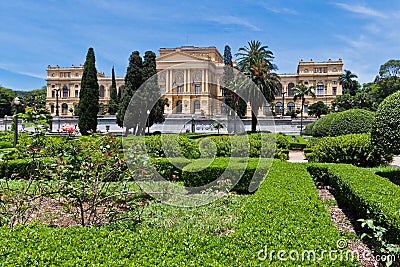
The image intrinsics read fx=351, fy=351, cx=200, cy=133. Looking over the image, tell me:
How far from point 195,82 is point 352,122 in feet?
132

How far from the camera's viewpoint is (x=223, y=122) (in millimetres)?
37438

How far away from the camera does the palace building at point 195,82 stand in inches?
2082

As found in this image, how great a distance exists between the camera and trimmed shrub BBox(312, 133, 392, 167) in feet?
33.9

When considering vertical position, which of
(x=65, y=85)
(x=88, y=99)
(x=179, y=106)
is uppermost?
(x=65, y=85)

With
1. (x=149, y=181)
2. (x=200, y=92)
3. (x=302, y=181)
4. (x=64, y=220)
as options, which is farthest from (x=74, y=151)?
(x=200, y=92)

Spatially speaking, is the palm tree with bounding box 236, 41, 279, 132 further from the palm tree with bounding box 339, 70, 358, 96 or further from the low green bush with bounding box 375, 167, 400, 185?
the palm tree with bounding box 339, 70, 358, 96

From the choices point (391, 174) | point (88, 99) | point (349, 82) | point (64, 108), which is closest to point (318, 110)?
point (349, 82)

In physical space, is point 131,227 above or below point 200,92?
below

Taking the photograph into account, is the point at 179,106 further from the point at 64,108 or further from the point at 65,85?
the point at 65,85

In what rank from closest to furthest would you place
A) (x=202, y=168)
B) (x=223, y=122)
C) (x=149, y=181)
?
(x=149, y=181) → (x=202, y=168) → (x=223, y=122)

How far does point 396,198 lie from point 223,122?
107 feet

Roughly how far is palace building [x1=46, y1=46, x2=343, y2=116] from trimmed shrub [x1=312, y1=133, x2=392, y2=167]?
32.2m

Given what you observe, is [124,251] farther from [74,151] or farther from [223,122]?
[223,122]

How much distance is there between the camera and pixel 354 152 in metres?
10.5
